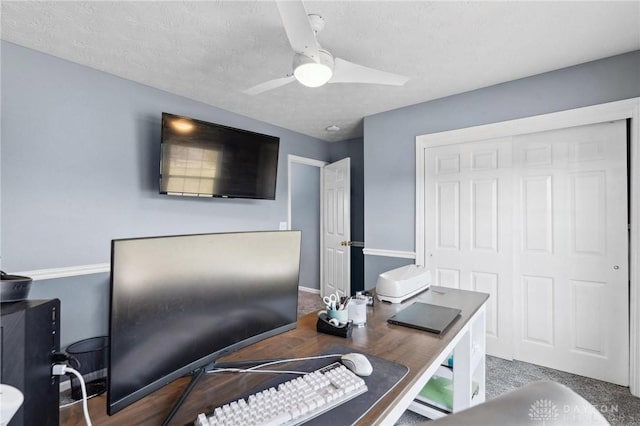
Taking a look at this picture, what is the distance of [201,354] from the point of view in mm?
873

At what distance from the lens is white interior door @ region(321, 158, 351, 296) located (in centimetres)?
417

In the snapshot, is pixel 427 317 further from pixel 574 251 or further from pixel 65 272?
pixel 65 272

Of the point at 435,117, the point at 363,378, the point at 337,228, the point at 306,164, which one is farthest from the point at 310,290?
the point at 363,378

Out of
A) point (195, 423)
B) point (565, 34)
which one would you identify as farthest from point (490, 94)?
point (195, 423)

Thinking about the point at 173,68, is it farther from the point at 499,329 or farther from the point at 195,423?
the point at 499,329

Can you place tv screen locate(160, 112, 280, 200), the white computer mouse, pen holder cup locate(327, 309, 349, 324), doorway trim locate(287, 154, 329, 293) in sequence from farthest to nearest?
1. doorway trim locate(287, 154, 329, 293)
2. tv screen locate(160, 112, 280, 200)
3. pen holder cup locate(327, 309, 349, 324)
4. the white computer mouse

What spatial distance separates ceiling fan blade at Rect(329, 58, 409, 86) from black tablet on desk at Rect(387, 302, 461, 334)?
1282 mm

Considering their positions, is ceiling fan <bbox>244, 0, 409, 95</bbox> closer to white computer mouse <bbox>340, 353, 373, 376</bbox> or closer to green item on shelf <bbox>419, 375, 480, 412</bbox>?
white computer mouse <bbox>340, 353, 373, 376</bbox>

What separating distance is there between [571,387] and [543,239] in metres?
1.12

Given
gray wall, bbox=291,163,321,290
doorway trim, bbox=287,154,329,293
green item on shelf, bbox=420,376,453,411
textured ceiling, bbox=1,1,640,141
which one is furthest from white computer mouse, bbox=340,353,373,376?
gray wall, bbox=291,163,321,290

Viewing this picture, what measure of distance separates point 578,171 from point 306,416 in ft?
9.11

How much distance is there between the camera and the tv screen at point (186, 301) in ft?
2.24

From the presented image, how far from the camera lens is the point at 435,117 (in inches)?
117

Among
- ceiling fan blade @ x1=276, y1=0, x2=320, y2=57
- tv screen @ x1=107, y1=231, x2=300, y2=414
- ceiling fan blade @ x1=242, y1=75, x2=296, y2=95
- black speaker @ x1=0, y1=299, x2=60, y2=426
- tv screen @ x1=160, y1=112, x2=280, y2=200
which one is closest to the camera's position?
black speaker @ x1=0, y1=299, x2=60, y2=426
